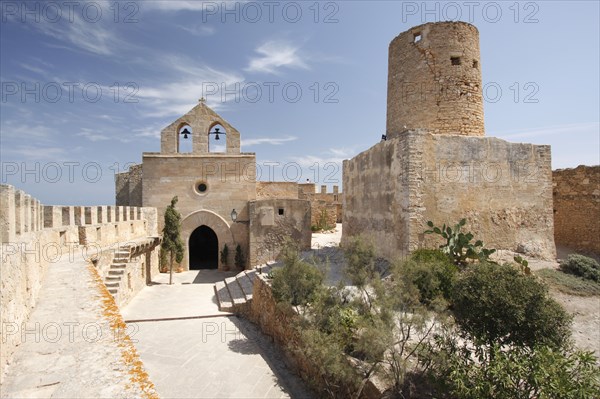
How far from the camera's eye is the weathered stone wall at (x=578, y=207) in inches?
475

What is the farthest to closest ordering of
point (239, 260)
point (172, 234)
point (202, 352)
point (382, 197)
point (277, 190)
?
1. point (277, 190)
2. point (239, 260)
3. point (172, 234)
4. point (382, 197)
5. point (202, 352)

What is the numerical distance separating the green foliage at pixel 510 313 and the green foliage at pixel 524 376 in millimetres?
271

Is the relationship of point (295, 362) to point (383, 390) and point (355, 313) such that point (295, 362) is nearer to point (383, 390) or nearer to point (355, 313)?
point (355, 313)

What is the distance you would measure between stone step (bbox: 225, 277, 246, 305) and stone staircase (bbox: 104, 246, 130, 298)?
3.65 m

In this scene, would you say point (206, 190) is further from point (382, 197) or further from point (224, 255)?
point (382, 197)

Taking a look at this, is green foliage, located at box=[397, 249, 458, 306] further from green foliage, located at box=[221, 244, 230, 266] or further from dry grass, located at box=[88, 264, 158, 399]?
green foliage, located at box=[221, 244, 230, 266]

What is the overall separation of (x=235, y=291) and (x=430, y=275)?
25.4 ft

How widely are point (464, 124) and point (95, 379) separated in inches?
418

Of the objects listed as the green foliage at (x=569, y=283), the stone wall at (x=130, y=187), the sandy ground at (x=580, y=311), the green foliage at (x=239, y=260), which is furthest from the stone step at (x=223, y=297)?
the green foliage at (x=569, y=283)

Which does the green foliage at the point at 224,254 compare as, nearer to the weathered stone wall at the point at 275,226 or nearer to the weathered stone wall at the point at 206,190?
the weathered stone wall at the point at 206,190

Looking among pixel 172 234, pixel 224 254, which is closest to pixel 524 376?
pixel 172 234

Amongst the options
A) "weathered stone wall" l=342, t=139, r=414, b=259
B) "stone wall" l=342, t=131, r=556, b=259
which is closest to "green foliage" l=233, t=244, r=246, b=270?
"weathered stone wall" l=342, t=139, r=414, b=259

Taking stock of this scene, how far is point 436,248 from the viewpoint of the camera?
29.6ft

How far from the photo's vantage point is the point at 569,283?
7.98m
